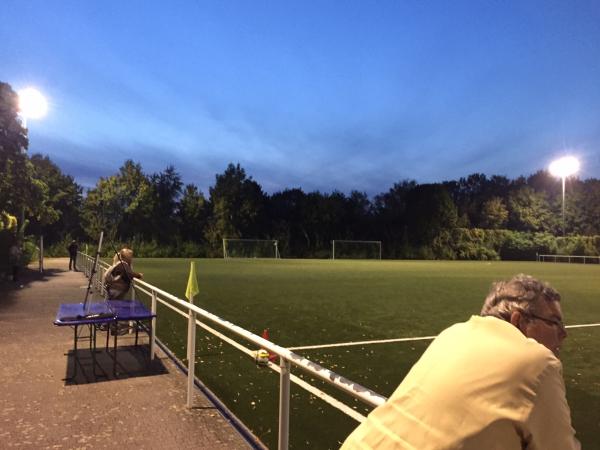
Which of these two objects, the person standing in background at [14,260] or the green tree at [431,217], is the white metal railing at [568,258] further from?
the person standing in background at [14,260]

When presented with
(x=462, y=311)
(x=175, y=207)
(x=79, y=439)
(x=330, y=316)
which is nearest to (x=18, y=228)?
(x=330, y=316)

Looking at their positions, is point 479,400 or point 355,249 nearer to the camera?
point 479,400

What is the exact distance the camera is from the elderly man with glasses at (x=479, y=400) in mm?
1354

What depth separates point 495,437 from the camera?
135 centimetres

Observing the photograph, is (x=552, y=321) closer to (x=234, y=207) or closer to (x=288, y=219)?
(x=234, y=207)

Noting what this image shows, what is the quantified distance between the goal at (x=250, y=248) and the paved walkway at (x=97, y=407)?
4971cm

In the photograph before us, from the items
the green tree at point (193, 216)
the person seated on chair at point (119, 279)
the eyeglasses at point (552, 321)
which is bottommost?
the person seated on chair at point (119, 279)

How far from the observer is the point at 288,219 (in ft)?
218

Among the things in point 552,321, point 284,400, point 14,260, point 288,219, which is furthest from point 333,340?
point 288,219

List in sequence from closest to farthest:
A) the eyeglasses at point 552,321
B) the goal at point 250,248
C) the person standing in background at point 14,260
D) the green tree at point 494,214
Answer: the eyeglasses at point 552,321, the person standing in background at point 14,260, the goal at point 250,248, the green tree at point 494,214

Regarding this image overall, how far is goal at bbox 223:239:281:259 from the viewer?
57.3 metres

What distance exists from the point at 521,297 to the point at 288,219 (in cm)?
6484

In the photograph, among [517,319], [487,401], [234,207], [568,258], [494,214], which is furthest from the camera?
[494,214]

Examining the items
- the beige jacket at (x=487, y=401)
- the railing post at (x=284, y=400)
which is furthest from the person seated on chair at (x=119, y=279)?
the beige jacket at (x=487, y=401)
